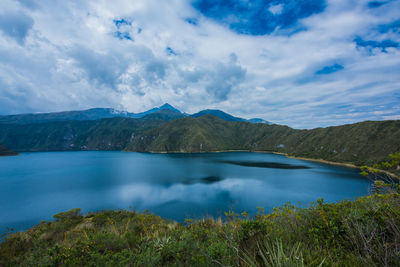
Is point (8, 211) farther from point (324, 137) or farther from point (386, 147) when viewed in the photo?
point (324, 137)

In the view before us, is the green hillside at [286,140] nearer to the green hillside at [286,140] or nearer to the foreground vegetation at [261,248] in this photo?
the green hillside at [286,140]

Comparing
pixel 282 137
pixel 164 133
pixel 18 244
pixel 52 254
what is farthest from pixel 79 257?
pixel 164 133

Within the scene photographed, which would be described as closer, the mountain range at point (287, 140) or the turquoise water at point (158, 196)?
the turquoise water at point (158, 196)

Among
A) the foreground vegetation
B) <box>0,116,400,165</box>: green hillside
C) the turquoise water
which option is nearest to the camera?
the foreground vegetation

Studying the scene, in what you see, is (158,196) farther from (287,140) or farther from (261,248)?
(287,140)

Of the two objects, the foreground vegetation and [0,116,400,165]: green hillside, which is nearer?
the foreground vegetation

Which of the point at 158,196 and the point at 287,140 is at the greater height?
the point at 287,140

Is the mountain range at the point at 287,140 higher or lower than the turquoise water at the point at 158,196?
higher

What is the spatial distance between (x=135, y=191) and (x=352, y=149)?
95.9 m

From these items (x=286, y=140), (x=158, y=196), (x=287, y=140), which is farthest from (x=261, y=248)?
(x=286, y=140)

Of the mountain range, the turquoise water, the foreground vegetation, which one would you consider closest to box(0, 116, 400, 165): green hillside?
the mountain range

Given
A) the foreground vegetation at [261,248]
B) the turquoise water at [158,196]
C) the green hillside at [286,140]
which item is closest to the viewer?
the foreground vegetation at [261,248]

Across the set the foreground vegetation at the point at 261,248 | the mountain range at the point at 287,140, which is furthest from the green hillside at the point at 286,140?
the foreground vegetation at the point at 261,248

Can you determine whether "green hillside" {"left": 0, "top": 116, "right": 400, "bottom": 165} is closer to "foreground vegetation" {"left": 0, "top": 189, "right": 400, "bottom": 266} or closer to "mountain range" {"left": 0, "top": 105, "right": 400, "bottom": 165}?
"mountain range" {"left": 0, "top": 105, "right": 400, "bottom": 165}
